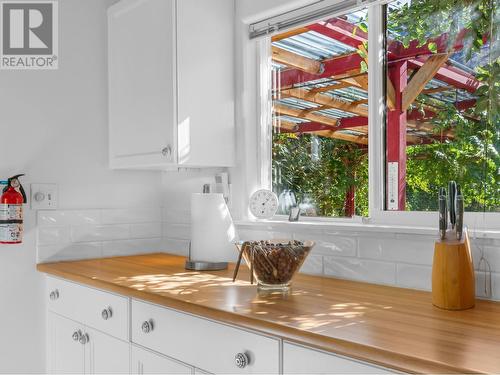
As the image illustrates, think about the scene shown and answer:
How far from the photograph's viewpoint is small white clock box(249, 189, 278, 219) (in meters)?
2.37

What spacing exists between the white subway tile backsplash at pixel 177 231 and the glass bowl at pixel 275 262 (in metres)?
1.12

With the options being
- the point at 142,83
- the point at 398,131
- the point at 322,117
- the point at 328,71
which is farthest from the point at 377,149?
the point at 142,83

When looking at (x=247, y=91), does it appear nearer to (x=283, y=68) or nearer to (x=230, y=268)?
(x=283, y=68)

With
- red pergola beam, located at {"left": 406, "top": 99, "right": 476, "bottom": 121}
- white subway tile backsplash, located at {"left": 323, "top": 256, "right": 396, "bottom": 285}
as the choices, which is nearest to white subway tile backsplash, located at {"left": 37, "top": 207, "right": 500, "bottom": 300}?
white subway tile backsplash, located at {"left": 323, "top": 256, "right": 396, "bottom": 285}

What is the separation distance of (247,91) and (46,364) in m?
1.58

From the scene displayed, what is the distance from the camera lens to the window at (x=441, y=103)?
1700mm

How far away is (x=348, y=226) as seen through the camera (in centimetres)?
199

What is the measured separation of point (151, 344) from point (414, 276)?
35.4 inches

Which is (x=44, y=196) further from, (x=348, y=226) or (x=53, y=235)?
(x=348, y=226)

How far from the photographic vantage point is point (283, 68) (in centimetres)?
251

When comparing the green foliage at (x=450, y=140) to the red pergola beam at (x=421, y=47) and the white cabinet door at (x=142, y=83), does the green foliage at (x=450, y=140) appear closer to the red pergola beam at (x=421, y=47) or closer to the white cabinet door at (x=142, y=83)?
the red pergola beam at (x=421, y=47)

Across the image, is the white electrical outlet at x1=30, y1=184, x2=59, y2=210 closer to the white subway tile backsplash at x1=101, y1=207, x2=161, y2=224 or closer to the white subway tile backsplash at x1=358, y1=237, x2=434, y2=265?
the white subway tile backsplash at x1=101, y1=207, x2=161, y2=224

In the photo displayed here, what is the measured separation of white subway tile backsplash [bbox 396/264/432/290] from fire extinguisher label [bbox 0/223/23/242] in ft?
5.42

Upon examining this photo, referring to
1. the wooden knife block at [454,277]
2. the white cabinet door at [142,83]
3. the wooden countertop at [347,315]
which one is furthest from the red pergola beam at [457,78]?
the white cabinet door at [142,83]
